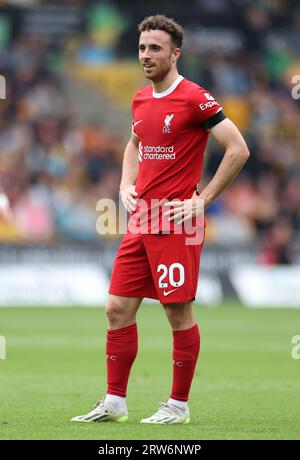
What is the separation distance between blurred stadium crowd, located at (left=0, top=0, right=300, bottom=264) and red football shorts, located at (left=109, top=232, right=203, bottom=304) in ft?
43.9

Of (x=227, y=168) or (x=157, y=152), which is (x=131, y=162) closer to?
(x=157, y=152)

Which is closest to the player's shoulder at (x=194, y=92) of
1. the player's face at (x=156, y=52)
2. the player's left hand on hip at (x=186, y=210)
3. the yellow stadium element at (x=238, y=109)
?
the player's face at (x=156, y=52)

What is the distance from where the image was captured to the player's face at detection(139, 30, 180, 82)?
7336 millimetres

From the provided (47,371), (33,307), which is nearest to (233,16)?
(33,307)

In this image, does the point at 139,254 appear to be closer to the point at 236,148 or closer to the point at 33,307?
the point at 236,148

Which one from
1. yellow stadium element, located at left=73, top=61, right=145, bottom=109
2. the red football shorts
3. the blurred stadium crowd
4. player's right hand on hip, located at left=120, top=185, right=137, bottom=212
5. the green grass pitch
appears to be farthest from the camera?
yellow stadium element, located at left=73, top=61, right=145, bottom=109

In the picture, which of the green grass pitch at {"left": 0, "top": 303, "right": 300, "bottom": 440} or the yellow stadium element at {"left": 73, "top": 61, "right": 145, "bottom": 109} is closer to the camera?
the green grass pitch at {"left": 0, "top": 303, "right": 300, "bottom": 440}

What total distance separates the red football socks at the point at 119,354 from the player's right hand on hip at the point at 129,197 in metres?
0.80

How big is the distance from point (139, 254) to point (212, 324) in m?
9.30

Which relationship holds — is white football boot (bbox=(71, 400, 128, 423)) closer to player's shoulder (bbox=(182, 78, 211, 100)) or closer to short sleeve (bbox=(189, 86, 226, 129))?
short sleeve (bbox=(189, 86, 226, 129))

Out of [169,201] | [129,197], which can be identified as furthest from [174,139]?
[129,197]

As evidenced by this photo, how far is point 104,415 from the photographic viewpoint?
24.3 ft

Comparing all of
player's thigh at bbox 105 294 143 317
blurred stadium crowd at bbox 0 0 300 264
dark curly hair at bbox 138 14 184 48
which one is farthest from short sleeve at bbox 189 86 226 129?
blurred stadium crowd at bbox 0 0 300 264

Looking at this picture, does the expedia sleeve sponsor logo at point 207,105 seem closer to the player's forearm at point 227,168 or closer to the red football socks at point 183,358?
the player's forearm at point 227,168
